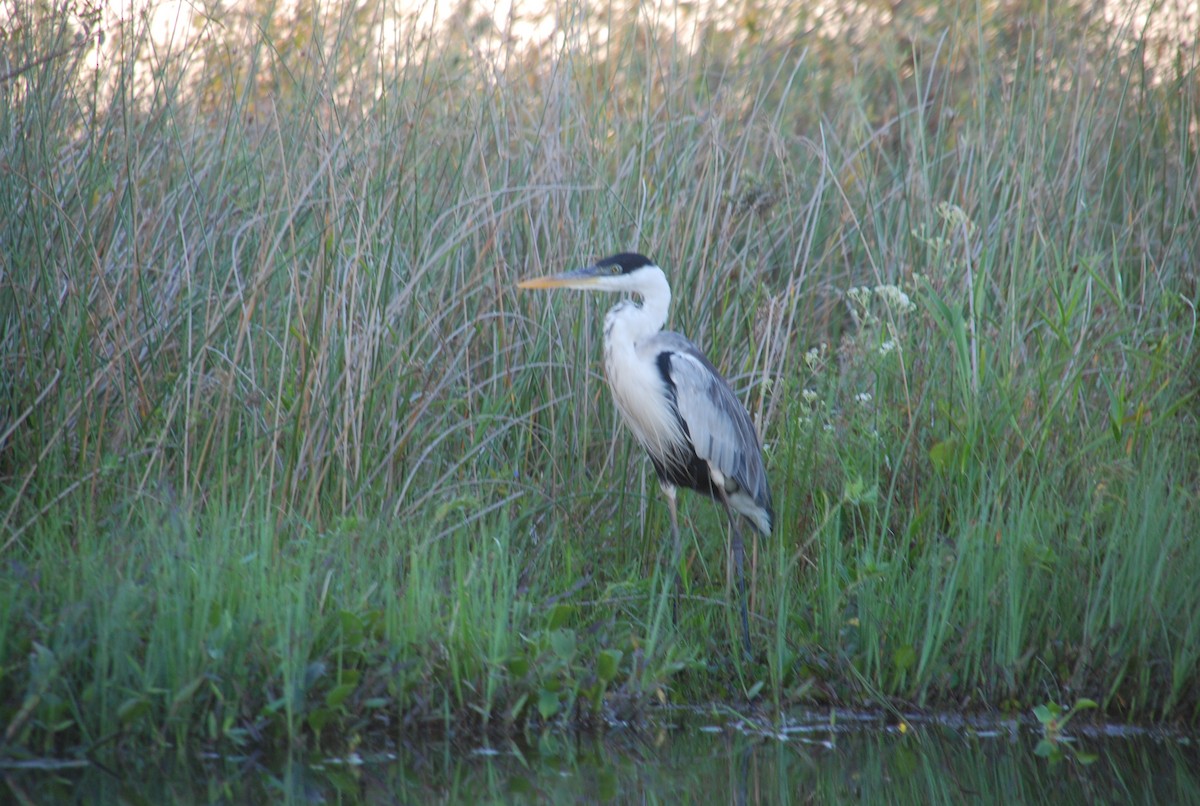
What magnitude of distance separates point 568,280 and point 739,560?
1.16 m

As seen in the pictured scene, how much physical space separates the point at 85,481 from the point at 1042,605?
2.95 m

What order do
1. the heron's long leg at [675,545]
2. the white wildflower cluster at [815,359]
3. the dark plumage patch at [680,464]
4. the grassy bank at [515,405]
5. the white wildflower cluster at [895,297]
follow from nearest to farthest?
the grassy bank at [515,405] → the heron's long leg at [675,545] → the white wildflower cluster at [895,297] → the dark plumage patch at [680,464] → the white wildflower cluster at [815,359]

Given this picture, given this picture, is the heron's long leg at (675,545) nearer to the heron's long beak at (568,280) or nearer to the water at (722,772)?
the water at (722,772)

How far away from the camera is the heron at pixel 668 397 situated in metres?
4.55

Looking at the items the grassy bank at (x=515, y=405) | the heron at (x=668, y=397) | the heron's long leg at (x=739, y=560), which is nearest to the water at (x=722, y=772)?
the grassy bank at (x=515, y=405)

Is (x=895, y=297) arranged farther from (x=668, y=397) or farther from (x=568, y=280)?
(x=568, y=280)

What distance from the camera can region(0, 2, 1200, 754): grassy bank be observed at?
341 cm

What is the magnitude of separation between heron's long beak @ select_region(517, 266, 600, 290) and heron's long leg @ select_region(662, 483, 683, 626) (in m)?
0.79

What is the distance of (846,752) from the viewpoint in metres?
3.60

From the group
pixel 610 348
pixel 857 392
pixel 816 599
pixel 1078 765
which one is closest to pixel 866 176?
pixel 857 392

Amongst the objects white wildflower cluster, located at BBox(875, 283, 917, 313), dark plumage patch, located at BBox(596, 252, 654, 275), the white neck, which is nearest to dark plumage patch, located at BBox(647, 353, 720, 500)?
the white neck

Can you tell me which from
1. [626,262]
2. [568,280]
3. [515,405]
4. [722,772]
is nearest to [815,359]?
[626,262]

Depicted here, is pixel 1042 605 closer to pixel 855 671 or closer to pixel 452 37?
pixel 855 671

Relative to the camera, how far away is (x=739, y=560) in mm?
4461
